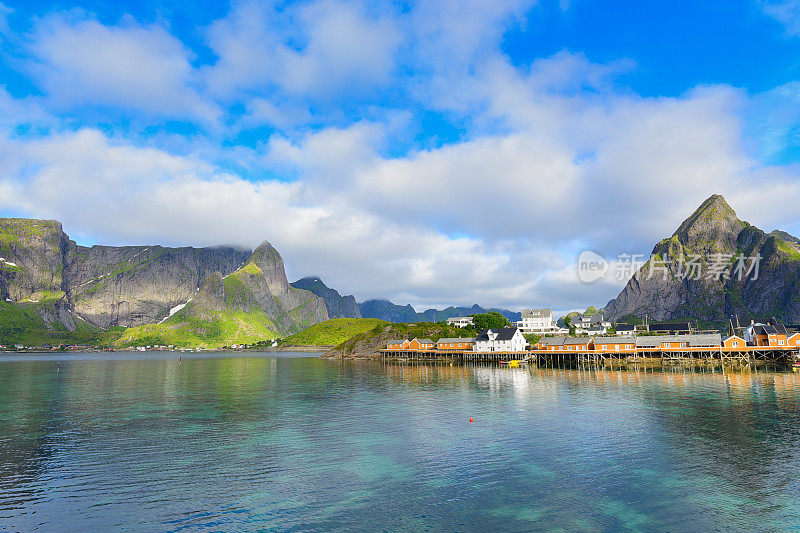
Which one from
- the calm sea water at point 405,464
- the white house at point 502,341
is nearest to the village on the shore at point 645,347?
the white house at point 502,341

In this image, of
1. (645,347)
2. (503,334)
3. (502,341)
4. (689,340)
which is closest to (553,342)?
(502,341)

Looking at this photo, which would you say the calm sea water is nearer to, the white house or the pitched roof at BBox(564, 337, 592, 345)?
the pitched roof at BBox(564, 337, 592, 345)

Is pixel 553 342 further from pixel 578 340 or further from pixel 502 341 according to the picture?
pixel 502 341

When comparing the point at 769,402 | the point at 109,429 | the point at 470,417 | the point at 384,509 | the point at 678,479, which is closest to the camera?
the point at 384,509

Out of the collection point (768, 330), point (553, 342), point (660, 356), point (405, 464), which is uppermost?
point (768, 330)

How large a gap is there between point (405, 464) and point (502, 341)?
136m

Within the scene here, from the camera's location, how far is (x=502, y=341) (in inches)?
6550

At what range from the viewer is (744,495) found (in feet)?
95.5

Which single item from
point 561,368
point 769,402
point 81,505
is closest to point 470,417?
point 81,505

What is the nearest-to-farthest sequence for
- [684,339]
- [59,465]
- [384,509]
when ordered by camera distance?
1. [384,509]
2. [59,465]
3. [684,339]

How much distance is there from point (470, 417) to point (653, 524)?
104 ft

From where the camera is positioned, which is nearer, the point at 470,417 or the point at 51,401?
the point at 470,417

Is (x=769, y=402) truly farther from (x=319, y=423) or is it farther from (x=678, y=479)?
(x=319, y=423)

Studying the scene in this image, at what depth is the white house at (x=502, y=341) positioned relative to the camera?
165375 millimetres
